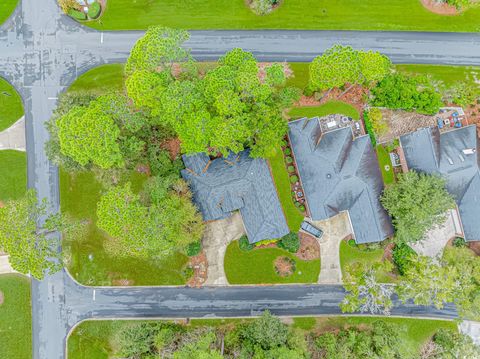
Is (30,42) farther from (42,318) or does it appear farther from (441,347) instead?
(441,347)

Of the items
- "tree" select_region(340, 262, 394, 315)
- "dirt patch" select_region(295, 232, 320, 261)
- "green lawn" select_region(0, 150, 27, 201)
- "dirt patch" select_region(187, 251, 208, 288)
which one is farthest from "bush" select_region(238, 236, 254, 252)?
"green lawn" select_region(0, 150, 27, 201)

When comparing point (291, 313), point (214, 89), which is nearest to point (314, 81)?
point (214, 89)

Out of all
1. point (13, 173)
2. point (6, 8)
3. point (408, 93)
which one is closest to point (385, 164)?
point (408, 93)

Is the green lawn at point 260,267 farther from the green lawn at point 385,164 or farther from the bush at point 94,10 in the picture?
the bush at point 94,10

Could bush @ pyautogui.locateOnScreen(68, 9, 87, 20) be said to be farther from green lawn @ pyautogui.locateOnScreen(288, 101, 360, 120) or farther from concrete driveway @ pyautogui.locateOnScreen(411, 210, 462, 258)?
concrete driveway @ pyautogui.locateOnScreen(411, 210, 462, 258)

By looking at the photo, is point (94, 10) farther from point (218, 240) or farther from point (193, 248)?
point (218, 240)

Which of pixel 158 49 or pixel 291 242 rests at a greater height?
pixel 158 49
